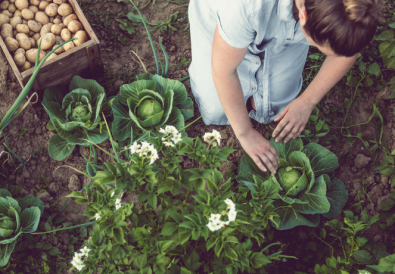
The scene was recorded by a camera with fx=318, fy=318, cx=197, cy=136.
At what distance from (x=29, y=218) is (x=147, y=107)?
2.92 feet

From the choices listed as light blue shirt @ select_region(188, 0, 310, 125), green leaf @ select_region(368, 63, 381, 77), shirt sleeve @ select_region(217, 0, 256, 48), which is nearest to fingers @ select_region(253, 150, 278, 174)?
light blue shirt @ select_region(188, 0, 310, 125)

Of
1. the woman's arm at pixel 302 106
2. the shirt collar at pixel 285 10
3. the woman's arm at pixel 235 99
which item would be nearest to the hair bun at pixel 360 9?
the shirt collar at pixel 285 10

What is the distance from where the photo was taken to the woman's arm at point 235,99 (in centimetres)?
144

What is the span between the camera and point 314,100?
6.10 feet

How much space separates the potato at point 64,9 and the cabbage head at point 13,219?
1.14 meters

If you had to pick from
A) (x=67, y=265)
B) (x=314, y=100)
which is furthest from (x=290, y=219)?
(x=67, y=265)

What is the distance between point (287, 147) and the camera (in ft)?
6.27

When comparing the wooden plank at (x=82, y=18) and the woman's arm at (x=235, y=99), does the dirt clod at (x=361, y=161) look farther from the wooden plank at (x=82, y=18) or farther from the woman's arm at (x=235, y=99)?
the wooden plank at (x=82, y=18)

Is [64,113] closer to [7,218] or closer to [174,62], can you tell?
[7,218]

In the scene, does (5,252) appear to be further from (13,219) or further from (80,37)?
(80,37)

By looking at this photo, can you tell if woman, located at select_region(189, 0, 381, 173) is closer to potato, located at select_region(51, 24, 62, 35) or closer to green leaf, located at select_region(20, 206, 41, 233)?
potato, located at select_region(51, 24, 62, 35)

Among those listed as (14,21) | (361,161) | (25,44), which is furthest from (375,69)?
(14,21)

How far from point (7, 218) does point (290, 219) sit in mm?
1509

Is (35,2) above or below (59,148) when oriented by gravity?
above
